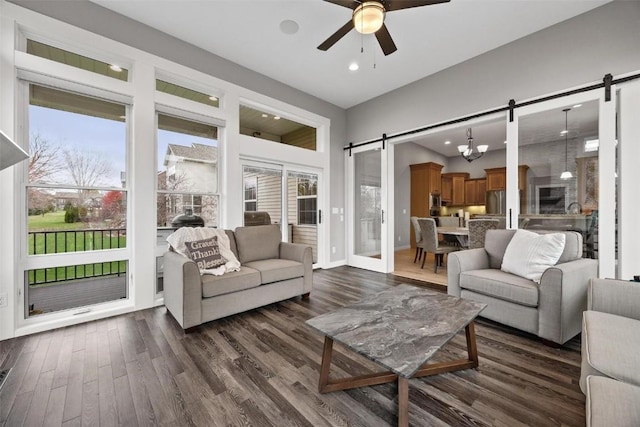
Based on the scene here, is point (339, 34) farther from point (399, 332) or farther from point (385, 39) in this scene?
point (399, 332)

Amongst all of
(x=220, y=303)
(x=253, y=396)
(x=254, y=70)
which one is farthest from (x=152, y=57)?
(x=253, y=396)

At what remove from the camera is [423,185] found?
7.55 metres

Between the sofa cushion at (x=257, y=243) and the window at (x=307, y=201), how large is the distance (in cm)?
129

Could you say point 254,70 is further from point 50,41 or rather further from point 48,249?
point 48,249

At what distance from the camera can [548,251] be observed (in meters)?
2.34

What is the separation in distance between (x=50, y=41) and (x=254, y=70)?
2.29m

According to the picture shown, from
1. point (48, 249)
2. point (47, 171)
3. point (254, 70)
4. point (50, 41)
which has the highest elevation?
point (254, 70)

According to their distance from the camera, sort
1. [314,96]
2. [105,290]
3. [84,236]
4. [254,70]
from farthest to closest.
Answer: [314,96]
[254,70]
[105,290]
[84,236]

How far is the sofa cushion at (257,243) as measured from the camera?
3.30 meters

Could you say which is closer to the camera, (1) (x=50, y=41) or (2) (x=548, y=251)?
(2) (x=548, y=251)

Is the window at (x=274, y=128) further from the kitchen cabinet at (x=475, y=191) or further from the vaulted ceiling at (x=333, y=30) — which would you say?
the kitchen cabinet at (x=475, y=191)

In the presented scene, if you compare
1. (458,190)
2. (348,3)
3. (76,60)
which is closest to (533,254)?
(348,3)

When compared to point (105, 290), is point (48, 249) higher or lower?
higher

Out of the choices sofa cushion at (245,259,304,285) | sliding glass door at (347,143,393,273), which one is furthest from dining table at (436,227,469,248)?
sofa cushion at (245,259,304,285)
